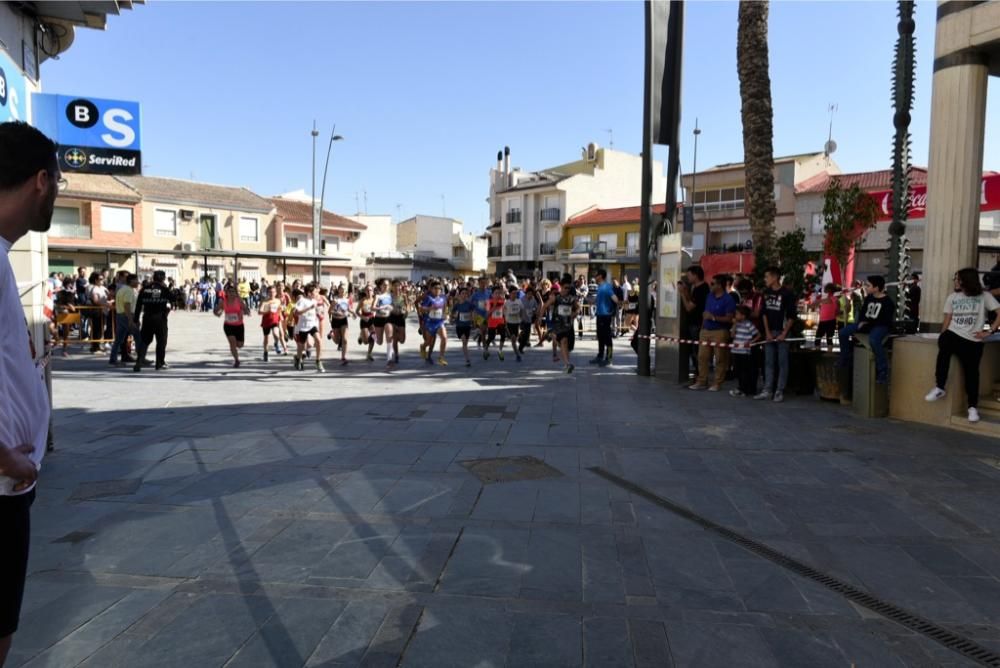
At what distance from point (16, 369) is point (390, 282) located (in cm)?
1102

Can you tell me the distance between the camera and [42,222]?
2.08m

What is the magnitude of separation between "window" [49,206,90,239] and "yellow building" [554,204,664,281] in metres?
30.9

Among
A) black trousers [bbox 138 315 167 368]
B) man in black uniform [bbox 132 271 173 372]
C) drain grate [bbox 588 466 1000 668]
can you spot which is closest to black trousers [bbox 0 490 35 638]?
drain grate [bbox 588 466 1000 668]

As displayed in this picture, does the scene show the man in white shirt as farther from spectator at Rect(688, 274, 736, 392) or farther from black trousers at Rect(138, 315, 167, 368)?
black trousers at Rect(138, 315, 167, 368)

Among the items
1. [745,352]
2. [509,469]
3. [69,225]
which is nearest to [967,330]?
[745,352]

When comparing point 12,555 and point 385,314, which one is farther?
point 385,314

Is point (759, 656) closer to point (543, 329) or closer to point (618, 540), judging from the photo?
point (618, 540)

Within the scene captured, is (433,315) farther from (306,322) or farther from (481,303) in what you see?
(306,322)

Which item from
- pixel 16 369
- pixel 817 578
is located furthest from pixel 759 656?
pixel 16 369

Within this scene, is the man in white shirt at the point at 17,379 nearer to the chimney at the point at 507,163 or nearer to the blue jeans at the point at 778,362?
the blue jeans at the point at 778,362

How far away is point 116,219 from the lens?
42.4 m

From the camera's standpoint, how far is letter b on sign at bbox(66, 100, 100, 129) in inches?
248

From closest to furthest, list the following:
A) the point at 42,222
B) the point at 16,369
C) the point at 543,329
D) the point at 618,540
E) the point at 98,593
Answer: the point at 16,369, the point at 42,222, the point at 98,593, the point at 618,540, the point at 543,329

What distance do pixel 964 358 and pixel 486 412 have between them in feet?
17.3
